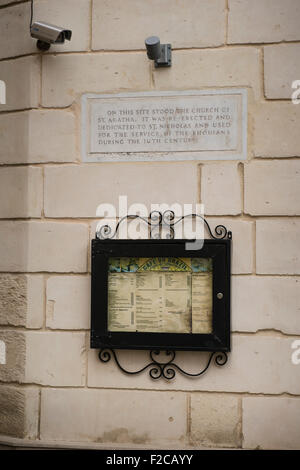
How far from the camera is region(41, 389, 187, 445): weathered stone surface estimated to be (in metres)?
2.69

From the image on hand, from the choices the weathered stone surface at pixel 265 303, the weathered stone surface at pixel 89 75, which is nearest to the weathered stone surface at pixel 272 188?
the weathered stone surface at pixel 265 303

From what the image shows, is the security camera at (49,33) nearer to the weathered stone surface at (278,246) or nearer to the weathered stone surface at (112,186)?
the weathered stone surface at (112,186)

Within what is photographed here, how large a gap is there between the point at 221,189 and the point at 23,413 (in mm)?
1715

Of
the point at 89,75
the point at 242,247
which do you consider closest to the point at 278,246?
the point at 242,247

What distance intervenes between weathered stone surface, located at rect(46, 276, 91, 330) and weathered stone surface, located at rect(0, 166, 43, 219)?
17.0 inches

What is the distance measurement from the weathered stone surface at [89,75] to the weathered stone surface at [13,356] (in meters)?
1.37

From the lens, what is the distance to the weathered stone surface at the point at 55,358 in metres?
2.76

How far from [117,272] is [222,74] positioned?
1.26 m

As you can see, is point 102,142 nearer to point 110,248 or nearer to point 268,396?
point 110,248

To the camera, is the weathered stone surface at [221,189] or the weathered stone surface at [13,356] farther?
the weathered stone surface at [13,356]

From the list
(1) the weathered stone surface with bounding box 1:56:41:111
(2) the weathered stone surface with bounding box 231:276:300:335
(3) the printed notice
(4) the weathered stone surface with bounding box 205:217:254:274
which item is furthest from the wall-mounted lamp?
(2) the weathered stone surface with bounding box 231:276:300:335

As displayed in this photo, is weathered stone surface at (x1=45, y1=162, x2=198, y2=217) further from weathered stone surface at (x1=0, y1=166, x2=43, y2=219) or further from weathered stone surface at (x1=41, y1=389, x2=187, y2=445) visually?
weathered stone surface at (x1=41, y1=389, x2=187, y2=445)

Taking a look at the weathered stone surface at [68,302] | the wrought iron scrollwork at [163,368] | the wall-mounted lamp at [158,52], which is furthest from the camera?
the weathered stone surface at [68,302]

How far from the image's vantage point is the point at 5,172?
2881mm
